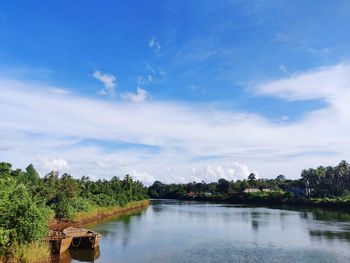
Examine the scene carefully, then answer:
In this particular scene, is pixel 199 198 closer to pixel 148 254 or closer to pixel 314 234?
pixel 314 234

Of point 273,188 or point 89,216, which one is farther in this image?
point 273,188

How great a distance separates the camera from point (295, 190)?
132000 mm

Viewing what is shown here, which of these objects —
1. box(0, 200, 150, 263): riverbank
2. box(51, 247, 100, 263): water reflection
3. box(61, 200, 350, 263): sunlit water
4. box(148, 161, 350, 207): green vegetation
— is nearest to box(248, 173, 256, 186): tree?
box(148, 161, 350, 207): green vegetation

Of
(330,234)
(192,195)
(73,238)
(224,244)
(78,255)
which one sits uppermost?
(192,195)

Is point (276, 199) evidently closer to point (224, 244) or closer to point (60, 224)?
point (224, 244)

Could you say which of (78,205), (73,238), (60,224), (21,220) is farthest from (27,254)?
(78,205)

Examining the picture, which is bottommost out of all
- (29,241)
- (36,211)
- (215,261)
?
(215,261)

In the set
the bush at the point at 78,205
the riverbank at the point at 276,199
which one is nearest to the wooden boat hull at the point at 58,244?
the bush at the point at 78,205

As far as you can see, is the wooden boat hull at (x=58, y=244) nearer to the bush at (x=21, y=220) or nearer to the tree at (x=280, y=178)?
the bush at (x=21, y=220)

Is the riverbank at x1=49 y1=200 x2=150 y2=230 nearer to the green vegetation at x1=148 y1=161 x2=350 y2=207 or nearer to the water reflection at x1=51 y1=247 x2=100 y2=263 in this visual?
the water reflection at x1=51 y1=247 x2=100 y2=263

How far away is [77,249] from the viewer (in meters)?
34.3

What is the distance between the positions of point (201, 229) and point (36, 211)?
30.9 metres

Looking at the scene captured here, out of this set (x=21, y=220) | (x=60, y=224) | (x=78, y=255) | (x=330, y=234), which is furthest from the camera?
(x=60, y=224)

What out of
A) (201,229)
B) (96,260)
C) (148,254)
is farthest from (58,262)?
(201,229)
